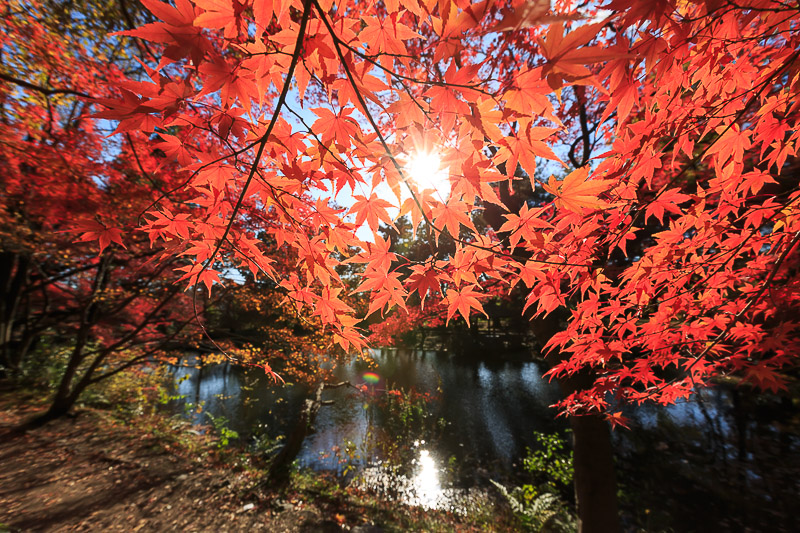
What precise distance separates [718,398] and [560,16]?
62.9 feet

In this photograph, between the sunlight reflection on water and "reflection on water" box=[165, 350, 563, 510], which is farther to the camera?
"reflection on water" box=[165, 350, 563, 510]

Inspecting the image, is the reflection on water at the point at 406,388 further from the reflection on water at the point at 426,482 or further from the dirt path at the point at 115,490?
the dirt path at the point at 115,490

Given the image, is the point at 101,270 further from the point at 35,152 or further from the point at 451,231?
the point at 451,231

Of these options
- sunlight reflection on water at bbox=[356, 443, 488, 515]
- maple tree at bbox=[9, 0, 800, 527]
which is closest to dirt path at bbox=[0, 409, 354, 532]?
sunlight reflection on water at bbox=[356, 443, 488, 515]

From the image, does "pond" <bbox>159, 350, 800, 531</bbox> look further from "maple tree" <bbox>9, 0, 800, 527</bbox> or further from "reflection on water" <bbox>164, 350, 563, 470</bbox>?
"maple tree" <bbox>9, 0, 800, 527</bbox>

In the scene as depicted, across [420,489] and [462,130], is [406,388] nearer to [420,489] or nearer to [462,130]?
[420,489]

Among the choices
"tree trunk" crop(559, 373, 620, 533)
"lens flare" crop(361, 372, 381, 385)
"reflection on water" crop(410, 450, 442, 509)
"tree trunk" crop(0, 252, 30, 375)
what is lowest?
"reflection on water" crop(410, 450, 442, 509)

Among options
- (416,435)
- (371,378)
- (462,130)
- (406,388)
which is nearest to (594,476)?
(462,130)

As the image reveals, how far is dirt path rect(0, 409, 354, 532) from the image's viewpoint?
351 centimetres

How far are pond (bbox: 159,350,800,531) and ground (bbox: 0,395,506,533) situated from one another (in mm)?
1925

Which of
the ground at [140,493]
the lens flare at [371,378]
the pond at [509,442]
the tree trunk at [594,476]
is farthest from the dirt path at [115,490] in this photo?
the lens flare at [371,378]

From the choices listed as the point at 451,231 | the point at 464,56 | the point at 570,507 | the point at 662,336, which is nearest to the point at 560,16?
the point at 451,231

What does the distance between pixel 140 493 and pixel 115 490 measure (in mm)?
327

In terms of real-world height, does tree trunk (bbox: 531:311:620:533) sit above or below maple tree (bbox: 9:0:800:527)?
below
